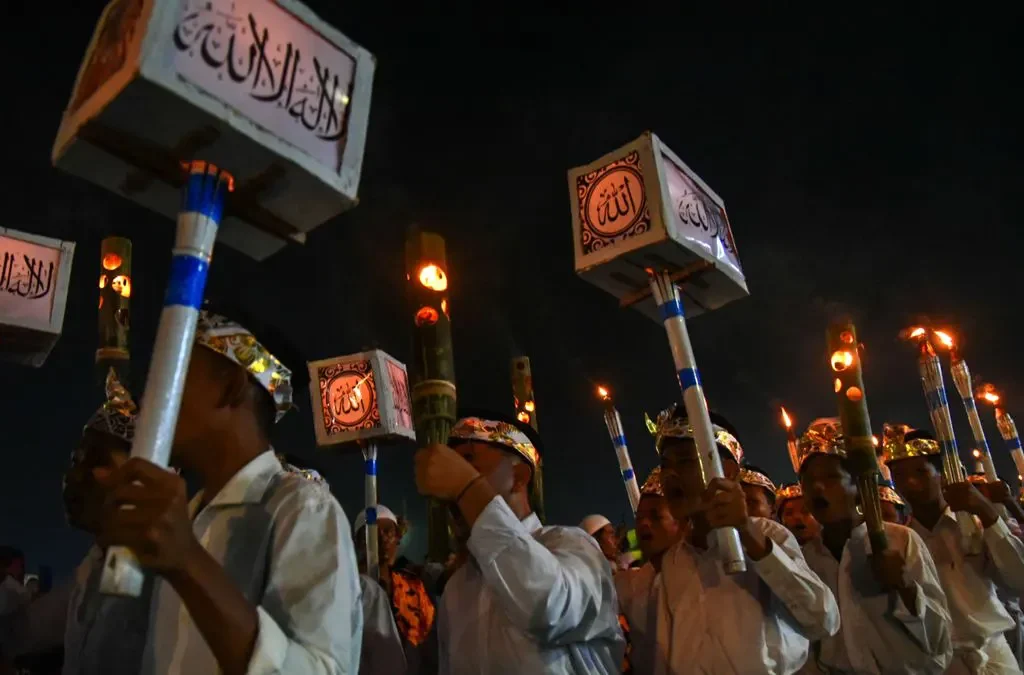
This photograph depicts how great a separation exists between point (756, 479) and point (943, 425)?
6.11ft

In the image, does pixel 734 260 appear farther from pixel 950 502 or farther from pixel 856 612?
pixel 950 502

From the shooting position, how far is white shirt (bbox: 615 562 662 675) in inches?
169

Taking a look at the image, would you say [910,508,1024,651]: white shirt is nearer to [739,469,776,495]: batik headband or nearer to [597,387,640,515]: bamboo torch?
[739,469,776,495]: batik headband

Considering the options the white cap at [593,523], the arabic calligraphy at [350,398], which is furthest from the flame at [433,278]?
the white cap at [593,523]

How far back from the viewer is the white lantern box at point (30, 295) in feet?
17.1

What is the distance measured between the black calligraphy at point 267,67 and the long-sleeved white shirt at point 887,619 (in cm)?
398

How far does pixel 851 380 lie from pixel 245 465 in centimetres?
361

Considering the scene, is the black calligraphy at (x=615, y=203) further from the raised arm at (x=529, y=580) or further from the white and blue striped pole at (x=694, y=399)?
the raised arm at (x=529, y=580)

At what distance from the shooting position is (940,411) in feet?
19.8

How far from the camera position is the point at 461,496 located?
2.78 metres

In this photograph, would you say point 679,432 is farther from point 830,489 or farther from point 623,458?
point 623,458

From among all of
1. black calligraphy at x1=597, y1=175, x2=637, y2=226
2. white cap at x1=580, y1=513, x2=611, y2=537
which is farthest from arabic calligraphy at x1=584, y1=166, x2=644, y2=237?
white cap at x1=580, y1=513, x2=611, y2=537

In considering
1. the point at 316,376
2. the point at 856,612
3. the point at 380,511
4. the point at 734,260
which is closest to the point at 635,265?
the point at 734,260

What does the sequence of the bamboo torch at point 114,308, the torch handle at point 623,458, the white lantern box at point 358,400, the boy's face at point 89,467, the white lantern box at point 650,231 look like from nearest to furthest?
the boy's face at point 89,467 → the white lantern box at point 650,231 → the bamboo torch at point 114,308 → the white lantern box at point 358,400 → the torch handle at point 623,458
